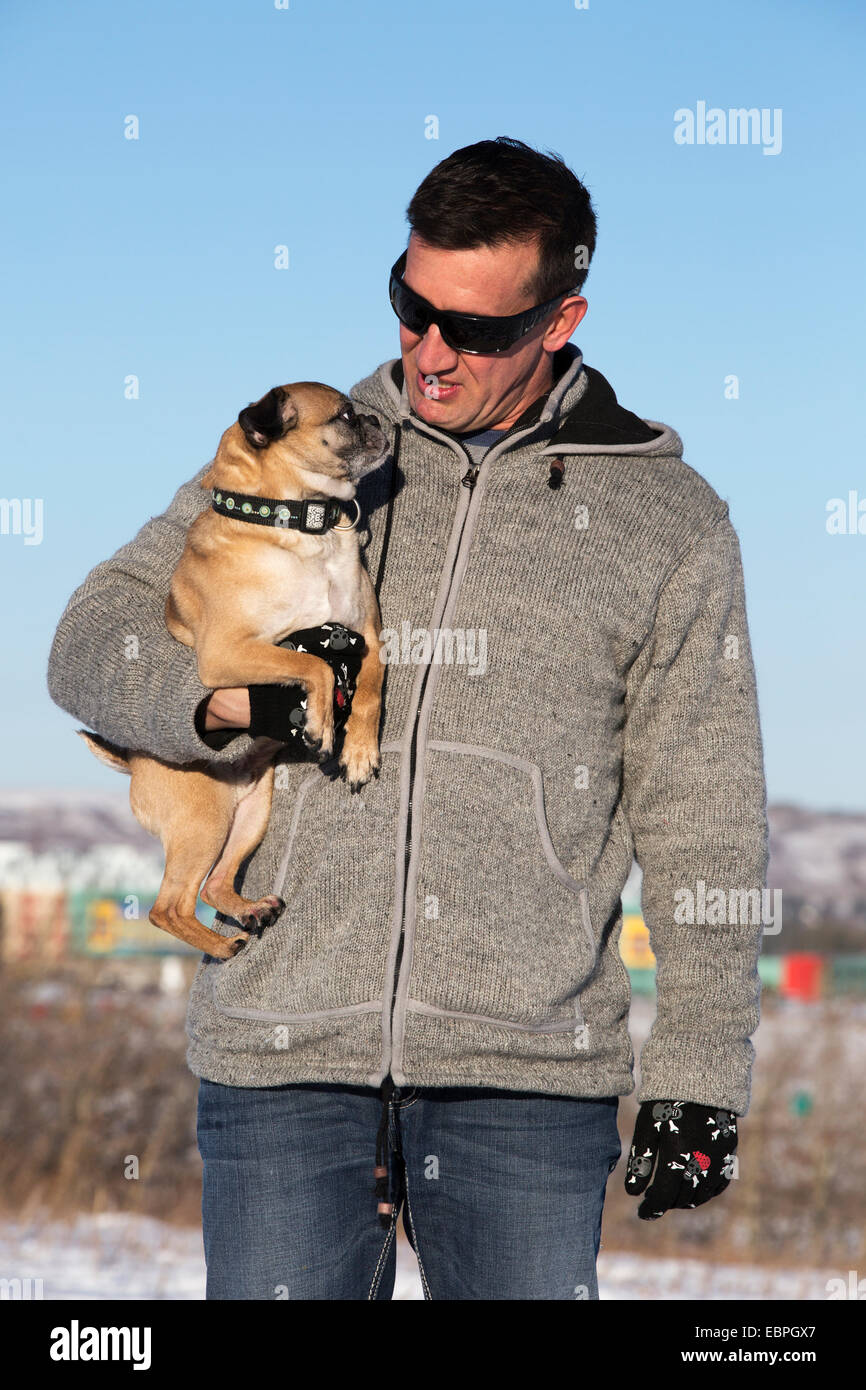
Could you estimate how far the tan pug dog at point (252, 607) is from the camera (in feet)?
10.6

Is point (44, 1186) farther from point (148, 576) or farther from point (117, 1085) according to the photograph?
point (148, 576)

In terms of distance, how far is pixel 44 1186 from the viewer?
12422 mm

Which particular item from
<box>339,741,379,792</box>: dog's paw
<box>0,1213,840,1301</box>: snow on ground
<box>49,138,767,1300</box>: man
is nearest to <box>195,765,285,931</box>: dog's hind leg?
<box>49,138,767,1300</box>: man

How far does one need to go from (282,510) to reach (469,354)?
0.69 meters

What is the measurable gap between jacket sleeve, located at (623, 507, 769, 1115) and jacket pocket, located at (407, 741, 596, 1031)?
0.28 metres

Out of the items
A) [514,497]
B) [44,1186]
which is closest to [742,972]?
[514,497]

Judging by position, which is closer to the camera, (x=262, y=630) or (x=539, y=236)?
(x=539, y=236)

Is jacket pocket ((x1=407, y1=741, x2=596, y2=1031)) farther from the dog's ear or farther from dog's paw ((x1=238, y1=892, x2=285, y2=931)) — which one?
the dog's ear

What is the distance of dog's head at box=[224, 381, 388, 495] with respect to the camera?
3326 millimetres

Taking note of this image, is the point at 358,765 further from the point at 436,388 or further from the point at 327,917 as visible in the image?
the point at 436,388

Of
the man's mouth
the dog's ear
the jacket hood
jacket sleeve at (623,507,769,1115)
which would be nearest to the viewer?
jacket sleeve at (623,507,769,1115)

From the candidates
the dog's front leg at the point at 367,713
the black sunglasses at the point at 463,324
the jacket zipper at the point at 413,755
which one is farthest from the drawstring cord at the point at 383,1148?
the black sunglasses at the point at 463,324

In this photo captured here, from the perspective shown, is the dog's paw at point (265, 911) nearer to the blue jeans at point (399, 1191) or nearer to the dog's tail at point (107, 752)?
the blue jeans at point (399, 1191)

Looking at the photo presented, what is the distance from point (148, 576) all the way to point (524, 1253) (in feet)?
5.92
